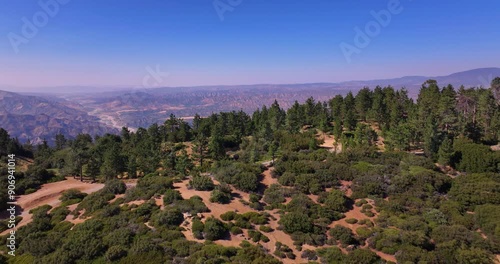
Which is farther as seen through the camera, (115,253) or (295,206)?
(295,206)

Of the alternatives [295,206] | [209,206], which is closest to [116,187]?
[209,206]

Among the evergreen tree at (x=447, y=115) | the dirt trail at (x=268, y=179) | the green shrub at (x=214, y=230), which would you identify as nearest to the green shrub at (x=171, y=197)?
the green shrub at (x=214, y=230)

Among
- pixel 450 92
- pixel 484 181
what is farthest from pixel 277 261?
pixel 450 92

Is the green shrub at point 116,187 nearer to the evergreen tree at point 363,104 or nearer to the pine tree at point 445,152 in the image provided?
the pine tree at point 445,152

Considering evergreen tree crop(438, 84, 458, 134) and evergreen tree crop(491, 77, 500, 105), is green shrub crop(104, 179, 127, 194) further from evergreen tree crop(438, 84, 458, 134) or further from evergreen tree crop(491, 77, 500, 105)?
evergreen tree crop(491, 77, 500, 105)

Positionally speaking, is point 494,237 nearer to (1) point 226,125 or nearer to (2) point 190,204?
(2) point 190,204

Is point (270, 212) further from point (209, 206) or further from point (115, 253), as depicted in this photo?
point (115, 253)

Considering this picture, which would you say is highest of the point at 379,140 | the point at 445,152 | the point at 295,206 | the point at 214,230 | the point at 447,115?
the point at 447,115
